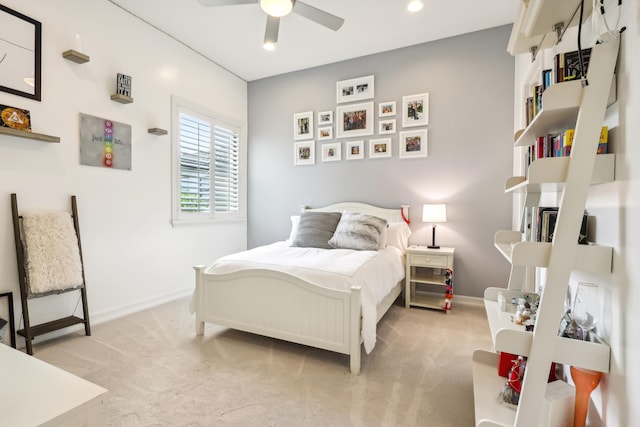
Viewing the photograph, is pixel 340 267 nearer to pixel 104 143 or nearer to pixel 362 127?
pixel 362 127

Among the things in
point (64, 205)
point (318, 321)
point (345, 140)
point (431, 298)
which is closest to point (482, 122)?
point (345, 140)

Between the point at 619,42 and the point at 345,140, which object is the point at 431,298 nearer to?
the point at 345,140

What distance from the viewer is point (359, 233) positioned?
3.13 metres

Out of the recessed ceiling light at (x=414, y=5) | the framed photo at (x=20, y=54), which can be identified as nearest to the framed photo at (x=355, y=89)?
the recessed ceiling light at (x=414, y=5)

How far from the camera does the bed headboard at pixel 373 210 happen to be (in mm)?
3639

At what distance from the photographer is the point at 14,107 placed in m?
2.24

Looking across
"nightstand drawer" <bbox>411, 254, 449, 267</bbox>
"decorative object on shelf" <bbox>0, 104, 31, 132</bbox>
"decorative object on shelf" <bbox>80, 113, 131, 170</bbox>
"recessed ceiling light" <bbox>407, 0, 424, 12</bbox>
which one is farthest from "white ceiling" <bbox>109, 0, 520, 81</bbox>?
"nightstand drawer" <bbox>411, 254, 449, 267</bbox>

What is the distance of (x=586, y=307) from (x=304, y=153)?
3.49 meters

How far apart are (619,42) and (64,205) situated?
3496mm

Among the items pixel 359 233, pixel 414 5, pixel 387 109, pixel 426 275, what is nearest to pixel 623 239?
pixel 359 233

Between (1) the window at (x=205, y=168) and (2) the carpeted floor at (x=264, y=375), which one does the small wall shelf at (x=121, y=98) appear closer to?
(1) the window at (x=205, y=168)

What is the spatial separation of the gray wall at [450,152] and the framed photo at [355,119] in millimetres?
177

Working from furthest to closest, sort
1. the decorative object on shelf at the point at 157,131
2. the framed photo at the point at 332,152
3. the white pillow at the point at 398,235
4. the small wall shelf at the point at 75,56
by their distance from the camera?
the framed photo at the point at 332,152
the white pillow at the point at 398,235
the decorative object on shelf at the point at 157,131
the small wall shelf at the point at 75,56

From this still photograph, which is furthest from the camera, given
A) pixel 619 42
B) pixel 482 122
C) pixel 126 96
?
pixel 482 122
